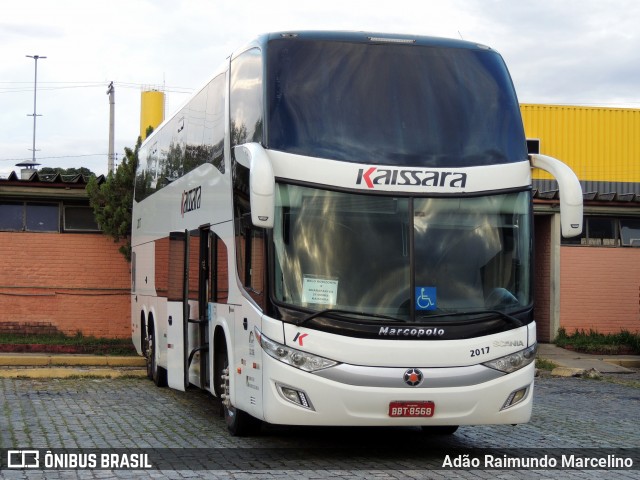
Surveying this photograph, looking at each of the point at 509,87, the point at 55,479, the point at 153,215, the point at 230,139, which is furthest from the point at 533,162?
the point at 153,215

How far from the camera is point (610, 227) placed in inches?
1011

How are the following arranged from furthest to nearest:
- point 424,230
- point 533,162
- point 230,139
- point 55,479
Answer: point 230,139, point 533,162, point 424,230, point 55,479

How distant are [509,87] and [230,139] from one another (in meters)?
3.05

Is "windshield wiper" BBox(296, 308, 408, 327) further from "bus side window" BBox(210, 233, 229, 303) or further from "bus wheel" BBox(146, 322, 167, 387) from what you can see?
"bus wheel" BBox(146, 322, 167, 387)

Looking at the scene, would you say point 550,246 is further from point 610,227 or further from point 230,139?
point 230,139

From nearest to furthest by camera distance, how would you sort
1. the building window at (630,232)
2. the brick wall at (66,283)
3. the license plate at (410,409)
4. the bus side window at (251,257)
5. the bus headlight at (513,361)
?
the license plate at (410,409)
the bus headlight at (513,361)
the bus side window at (251,257)
the brick wall at (66,283)
the building window at (630,232)

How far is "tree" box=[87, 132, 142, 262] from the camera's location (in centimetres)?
2230

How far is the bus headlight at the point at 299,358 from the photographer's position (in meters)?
9.36

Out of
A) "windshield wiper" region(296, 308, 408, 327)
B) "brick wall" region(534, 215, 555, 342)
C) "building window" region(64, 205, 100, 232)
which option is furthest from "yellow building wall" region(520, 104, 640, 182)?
"windshield wiper" region(296, 308, 408, 327)

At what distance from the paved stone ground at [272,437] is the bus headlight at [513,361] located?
3.09ft

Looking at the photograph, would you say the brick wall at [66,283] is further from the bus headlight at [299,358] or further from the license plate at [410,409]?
the license plate at [410,409]

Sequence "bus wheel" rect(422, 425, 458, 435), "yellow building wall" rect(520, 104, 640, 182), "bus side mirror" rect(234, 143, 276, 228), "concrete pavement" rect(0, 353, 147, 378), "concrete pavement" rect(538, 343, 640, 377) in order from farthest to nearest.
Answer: "yellow building wall" rect(520, 104, 640, 182) → "concrete pavement" rect(538, 343, 640, 377) → "concrete pavement" rect(0, 353, 147, 378) → "bus wheel" rect(422, 425, 458, 435) → "bus side mirror" rect(234, 143, 276, 228)

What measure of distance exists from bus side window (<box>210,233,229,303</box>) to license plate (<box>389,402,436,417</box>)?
9.13 ft

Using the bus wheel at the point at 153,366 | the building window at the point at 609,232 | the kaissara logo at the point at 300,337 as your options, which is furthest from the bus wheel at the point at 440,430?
the building window at the point at 609,232
